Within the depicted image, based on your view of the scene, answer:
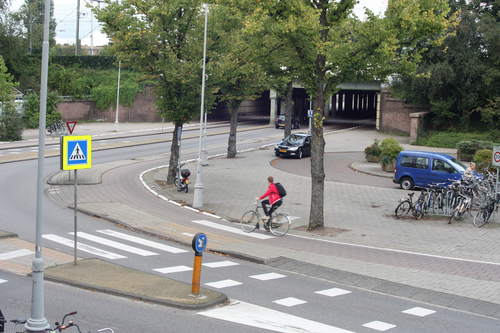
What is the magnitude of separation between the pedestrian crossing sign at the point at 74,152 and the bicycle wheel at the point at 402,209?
39.0ft

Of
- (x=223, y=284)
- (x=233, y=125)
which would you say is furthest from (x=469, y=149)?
(x=223, y=284)

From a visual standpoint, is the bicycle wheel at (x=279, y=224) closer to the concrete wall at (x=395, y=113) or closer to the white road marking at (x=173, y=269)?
the white road marking at (x=173, y=269)

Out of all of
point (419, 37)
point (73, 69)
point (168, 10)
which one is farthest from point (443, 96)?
point (73, 69)

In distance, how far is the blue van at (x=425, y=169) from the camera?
89.5 feet

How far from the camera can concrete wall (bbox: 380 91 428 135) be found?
189 feet

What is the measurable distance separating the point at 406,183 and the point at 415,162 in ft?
3.40

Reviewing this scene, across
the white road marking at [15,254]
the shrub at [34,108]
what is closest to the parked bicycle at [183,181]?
the white road marking at [15,254]

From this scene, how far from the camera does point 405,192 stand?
27750mm

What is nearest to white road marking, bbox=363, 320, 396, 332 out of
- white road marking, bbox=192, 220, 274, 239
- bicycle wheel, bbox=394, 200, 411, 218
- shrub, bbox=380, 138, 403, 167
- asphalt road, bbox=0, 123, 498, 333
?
asphalt road, bbox=0, 123, 498, 333

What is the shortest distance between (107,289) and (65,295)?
2.48 ft

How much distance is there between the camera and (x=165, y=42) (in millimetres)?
27266

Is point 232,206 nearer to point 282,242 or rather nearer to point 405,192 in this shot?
point 282,242

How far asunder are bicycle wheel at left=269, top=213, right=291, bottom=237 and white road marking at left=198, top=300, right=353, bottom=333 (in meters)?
7.57

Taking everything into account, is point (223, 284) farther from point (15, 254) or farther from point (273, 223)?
point (273, 223)
